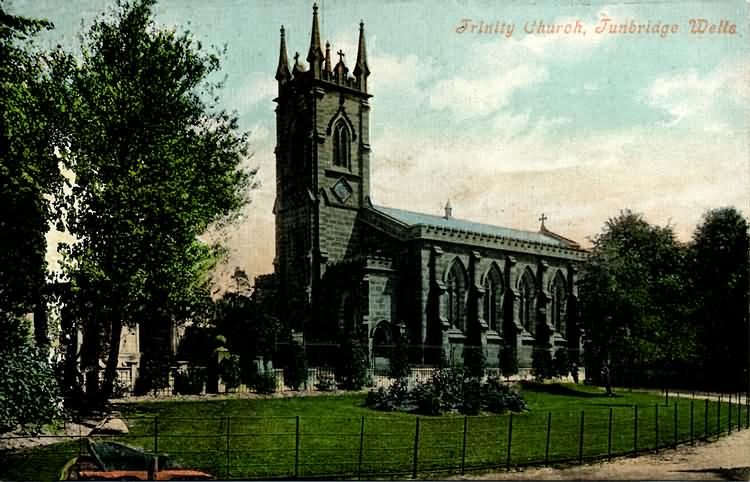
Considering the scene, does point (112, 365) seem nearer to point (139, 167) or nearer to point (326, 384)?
point (139, 167)

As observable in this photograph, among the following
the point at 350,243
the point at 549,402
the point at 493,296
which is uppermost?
the point at 350,243

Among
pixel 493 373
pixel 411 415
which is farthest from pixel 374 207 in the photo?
pixel 411 415

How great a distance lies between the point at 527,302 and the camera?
39.5 m

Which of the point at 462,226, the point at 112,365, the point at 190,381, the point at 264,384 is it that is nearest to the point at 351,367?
the point at 264,384

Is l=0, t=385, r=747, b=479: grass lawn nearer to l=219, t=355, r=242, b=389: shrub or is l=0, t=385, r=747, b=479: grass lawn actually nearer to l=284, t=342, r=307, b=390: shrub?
l=219, t=355, r=242, b=389: shrub

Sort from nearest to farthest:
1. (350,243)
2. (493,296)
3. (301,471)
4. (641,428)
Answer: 1. (301,471)
2. (641,428)
3. (350,243)
4. (493,296)

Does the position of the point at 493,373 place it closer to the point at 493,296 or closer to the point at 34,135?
the point at 493,296

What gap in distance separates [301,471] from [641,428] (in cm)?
1081

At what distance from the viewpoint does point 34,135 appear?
16.2 metres

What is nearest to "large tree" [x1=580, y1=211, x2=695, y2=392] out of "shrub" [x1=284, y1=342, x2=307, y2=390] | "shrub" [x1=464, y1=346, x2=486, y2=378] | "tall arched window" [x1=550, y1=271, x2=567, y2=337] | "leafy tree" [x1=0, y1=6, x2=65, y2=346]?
"shrub" [x1=464, y1=346, x2=486, y2=378]

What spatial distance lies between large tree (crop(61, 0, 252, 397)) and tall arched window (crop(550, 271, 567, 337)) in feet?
83.0

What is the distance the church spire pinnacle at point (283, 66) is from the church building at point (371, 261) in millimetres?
8873

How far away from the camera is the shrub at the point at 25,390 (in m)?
14.1

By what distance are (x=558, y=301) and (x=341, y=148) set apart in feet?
53.6
